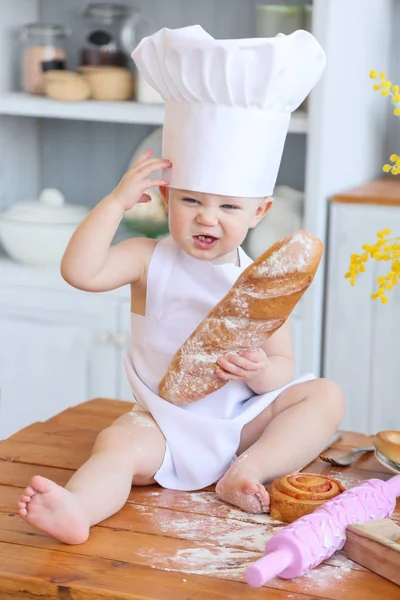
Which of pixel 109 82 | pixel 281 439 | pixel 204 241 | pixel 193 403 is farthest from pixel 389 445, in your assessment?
pixel 109 82

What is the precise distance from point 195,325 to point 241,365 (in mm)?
110

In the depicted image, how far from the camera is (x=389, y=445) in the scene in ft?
4.45

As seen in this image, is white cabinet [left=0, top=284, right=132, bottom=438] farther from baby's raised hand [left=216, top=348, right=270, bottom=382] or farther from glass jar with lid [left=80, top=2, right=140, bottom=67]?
baby's raised hand [left=216, top=348, right=270, bottom=382]

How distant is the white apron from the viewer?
1332 millimetres

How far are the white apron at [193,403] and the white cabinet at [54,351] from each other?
41.5 inches

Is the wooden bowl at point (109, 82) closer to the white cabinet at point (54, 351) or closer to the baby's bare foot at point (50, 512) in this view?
the white cabinet at point (54, 351)

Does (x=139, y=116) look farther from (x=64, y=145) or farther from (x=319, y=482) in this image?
(x=319, y=482)

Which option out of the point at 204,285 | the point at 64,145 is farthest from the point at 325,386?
the point at 64,145

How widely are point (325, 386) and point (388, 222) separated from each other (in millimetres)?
918

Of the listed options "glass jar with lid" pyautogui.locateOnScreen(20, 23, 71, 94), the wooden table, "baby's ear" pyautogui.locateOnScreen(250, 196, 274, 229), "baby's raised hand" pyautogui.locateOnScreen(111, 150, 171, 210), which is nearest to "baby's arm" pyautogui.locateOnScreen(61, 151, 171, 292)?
"baby's raised hand" pyautogui.locateOnScreen(111, 150, 171, 210)

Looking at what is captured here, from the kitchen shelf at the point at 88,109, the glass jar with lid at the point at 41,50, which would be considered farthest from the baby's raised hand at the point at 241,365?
the glass jar with lid at the point at 41,50

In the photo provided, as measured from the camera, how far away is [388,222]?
2.21 meters

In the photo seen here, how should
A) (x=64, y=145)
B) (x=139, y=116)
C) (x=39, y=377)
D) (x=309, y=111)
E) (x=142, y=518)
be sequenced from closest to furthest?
(x=142, y=518) < (x=309, y=111) < (x=139, y=116) < (x=39, y=377) < (x=64, y=145)

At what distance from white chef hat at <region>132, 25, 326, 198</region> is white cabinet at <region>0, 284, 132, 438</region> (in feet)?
3.89
